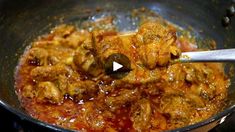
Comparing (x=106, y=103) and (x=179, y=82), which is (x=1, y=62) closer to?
(x=106, y=103)

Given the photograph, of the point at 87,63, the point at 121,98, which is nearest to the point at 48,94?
the point at 87,63

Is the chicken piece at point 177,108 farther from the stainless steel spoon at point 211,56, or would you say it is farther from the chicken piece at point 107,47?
the chicken piece at point 107,47

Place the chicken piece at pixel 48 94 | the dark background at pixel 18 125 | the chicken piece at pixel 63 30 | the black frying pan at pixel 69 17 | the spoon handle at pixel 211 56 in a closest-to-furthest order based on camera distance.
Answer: the dark background at pixel 18 125 → the spoon handle at pixel 211 56 → the chicken piece at pixel 48 94 → the black frying pan at pixel 69 17 → the chicken piece at pixel 63 30

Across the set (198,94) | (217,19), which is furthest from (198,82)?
(217,19)

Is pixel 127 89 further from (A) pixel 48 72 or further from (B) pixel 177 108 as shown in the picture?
(A) pixel 48 72

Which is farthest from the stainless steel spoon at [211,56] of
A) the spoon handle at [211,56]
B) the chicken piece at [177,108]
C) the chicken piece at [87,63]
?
the chicken piece at [87,63]

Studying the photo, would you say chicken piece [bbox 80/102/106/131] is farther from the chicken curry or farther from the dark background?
the dark background
